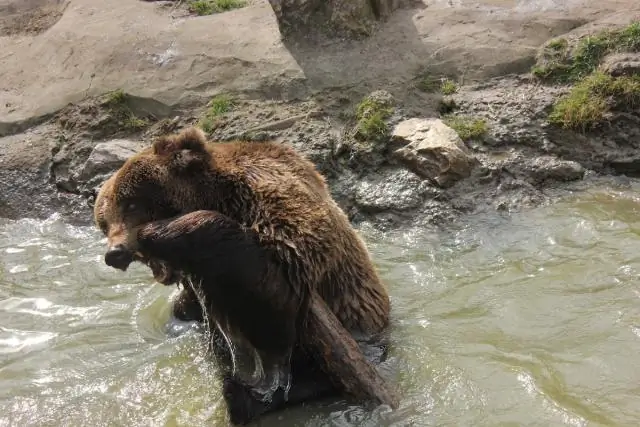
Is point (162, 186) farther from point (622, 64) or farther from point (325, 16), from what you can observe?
point (622, 64)

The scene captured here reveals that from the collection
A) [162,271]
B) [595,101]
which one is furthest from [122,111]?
[595,101]

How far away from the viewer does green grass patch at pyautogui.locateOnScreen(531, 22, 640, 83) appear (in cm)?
777

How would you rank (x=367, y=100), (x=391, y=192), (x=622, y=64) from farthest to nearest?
(x=367, y=100), (x=622, y=64), (x=391, y=192)

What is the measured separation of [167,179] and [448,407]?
213cm

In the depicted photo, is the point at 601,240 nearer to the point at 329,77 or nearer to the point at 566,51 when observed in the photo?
the point at 566,51

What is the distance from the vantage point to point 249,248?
3740 mm

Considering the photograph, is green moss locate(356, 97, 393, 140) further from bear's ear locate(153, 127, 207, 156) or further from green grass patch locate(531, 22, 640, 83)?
bear's ear locate(153, 127, 207, 156)

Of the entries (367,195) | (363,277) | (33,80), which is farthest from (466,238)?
(33,80)

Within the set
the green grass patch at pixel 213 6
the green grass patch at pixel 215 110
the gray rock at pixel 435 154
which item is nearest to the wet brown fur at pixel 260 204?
the gray rock at pixel 435 154

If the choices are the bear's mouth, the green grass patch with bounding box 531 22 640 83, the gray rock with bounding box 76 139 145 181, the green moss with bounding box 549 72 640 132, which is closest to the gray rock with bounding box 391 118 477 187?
the green moss with bounding box 549 72 640 132

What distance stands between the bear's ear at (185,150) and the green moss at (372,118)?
325cm

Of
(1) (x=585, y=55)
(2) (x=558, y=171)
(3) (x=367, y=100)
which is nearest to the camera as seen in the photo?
(2) (x=558, y=171)

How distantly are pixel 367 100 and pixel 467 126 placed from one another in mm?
1118

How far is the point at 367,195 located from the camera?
22.5ft
